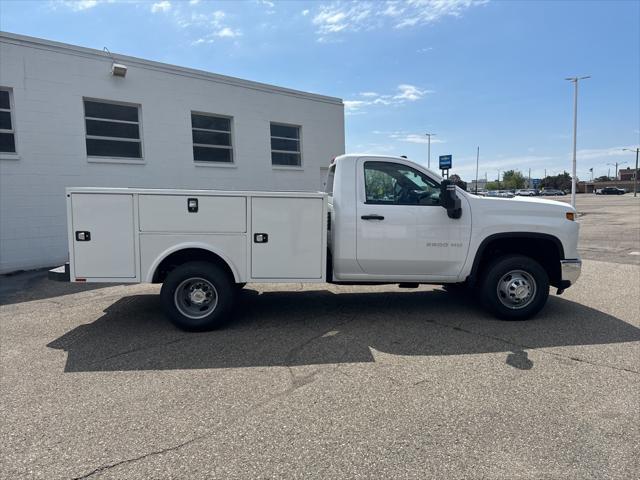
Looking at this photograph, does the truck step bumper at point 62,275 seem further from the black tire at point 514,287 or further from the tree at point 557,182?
the tree at point 557,182

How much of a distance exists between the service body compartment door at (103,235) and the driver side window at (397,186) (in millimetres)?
2908

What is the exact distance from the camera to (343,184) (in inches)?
223

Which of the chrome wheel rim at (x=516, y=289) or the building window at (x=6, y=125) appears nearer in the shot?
the chrome wheel rim at (x=516, y=289)

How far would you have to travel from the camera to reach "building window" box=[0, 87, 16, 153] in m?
9.75

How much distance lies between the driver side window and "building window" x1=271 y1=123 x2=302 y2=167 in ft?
29.4

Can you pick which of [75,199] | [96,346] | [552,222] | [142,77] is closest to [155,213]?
[75,199]

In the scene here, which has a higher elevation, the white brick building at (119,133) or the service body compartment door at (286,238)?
the white brick building at (119,133)

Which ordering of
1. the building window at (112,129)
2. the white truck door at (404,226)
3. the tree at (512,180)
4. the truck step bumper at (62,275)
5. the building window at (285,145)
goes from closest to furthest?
the truck step bumper at (62,275) < the white truck door at (404,226) < the building window at (112,129) < the building window at (285,145) < the tree at (512,180)

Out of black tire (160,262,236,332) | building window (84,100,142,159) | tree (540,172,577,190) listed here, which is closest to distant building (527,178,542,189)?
tree (540,172,577,190)

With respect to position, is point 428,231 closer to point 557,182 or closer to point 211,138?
point 211,138

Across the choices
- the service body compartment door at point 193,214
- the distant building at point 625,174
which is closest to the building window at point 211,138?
the service body compartment door at point 193,214

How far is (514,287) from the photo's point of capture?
5738mm

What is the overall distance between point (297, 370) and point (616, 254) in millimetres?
10912

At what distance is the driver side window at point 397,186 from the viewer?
5625 millimetres
